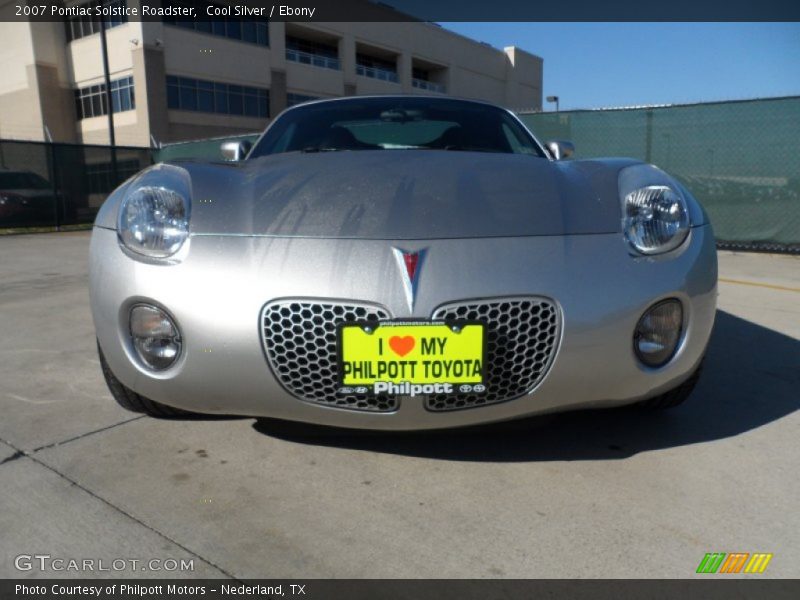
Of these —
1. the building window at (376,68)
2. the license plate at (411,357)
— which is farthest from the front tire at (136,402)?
the building window at (376,68)

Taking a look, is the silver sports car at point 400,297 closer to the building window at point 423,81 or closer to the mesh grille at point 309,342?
the mesh grille at point 309,342

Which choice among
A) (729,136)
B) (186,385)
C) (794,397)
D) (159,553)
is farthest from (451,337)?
(729,136)

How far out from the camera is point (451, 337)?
157cm

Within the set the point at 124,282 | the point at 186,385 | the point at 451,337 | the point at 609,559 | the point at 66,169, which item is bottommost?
the point at 609,559

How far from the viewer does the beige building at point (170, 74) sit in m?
25.8

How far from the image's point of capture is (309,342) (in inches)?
62.9

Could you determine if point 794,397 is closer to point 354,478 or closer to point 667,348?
point 667,348

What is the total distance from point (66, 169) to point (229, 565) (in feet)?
43.5

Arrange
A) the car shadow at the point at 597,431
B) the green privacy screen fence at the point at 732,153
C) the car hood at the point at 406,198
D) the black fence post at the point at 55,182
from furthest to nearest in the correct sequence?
the black fence post at the point at 55,182, the green privacy screen fence at the point at 732,153, the car shadow at the point at 597,431, the car hood at the point at 406,198

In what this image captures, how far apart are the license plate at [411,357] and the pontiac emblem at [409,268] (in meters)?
0.07

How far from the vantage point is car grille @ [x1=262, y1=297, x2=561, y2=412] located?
158 centimetres

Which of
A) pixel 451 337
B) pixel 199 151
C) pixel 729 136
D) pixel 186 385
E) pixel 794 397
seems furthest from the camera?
pixel 199 151

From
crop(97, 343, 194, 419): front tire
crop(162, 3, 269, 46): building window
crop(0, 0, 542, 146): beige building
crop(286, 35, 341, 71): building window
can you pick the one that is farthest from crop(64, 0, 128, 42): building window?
crop(97, 343, 194, 419): front tire

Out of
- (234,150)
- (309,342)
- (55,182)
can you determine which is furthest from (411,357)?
(55,182)
